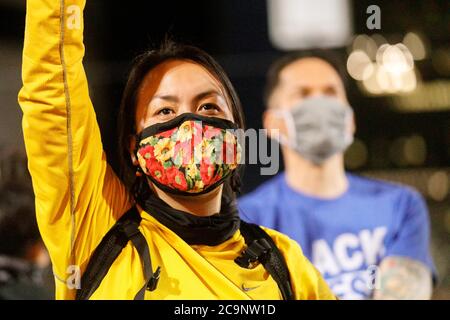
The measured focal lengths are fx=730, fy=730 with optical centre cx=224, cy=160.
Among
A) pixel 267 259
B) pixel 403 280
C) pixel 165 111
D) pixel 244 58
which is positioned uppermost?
pixel 244 58

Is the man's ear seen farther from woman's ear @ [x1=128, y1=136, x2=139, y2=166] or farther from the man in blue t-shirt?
woman's ear @ [x1=128, y1=136, x2=139, y2=166]

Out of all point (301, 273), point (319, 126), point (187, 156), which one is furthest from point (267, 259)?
point (319, 126)

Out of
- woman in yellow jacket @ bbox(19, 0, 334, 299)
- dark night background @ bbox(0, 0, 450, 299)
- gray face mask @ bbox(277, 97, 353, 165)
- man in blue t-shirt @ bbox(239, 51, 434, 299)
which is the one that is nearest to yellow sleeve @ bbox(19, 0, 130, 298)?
woman in yellow jacket @ bbox(19, 0, 334, 299)

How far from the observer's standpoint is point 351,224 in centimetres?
205

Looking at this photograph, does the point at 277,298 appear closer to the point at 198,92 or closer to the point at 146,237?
the point at 146,237

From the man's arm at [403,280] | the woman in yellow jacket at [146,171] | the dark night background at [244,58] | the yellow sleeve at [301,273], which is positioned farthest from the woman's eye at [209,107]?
the man's arm at [403,280]

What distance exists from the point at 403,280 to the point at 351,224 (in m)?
0.22

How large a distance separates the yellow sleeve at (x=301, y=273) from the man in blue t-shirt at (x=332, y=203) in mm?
67

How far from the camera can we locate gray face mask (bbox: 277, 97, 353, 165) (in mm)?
1973

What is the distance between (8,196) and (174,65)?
68cm

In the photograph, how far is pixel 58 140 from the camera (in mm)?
1588

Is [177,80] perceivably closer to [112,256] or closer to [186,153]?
[186,153]

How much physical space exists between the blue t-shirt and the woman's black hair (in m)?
0.27

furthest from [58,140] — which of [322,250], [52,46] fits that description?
[322,250]
